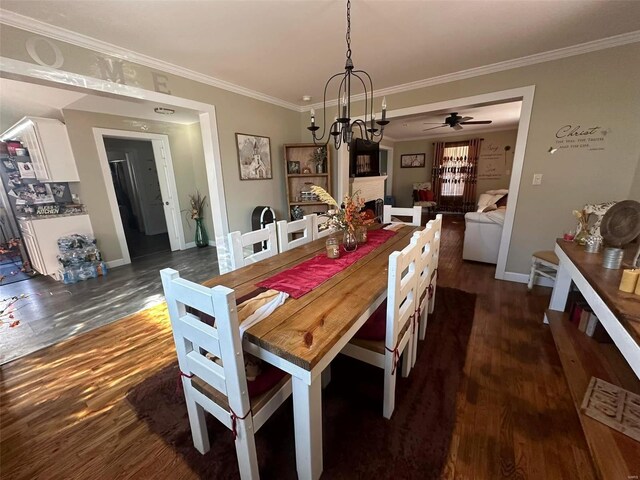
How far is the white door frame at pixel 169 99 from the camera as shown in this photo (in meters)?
1.70

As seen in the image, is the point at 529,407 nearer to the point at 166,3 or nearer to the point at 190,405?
the point at 190,405

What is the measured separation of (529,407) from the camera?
1.43 metres

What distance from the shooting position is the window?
24.0 feet

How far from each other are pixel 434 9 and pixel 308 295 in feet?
6.53

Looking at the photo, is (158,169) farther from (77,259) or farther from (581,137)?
(581,137)

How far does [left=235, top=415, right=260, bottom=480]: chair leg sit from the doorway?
5001mm

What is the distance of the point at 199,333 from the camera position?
938 mm

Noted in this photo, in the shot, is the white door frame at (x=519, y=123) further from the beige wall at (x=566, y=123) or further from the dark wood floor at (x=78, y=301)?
the dark wood floor at (x=78, y=301)

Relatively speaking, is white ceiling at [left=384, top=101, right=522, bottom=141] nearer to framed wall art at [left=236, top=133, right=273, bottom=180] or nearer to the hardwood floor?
framed wall art at [left=236, top=133, right=273, bottom=180]

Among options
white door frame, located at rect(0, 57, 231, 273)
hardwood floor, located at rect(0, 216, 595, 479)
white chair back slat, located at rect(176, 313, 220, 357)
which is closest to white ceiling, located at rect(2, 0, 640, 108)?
white door frame, located at rect(0, 57, 231, 273)

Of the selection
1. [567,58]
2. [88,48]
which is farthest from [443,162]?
[88,48]

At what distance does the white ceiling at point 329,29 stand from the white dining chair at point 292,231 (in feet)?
4.59

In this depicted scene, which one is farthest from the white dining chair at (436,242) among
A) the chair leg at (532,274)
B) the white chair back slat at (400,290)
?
the chair leg at (532,274)

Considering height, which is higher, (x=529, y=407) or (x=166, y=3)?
(x=166, y=3)
